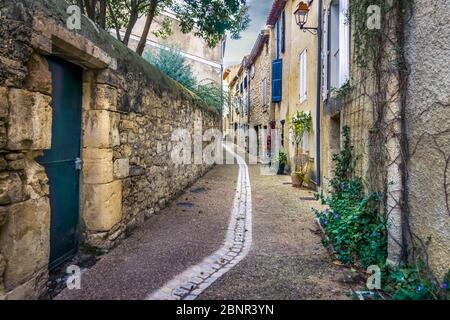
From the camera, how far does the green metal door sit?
2965 millimetres

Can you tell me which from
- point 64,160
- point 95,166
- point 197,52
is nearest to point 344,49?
point 95,166

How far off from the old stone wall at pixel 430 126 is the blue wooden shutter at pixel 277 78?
9.20m

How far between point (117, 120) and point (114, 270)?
67.0 inches

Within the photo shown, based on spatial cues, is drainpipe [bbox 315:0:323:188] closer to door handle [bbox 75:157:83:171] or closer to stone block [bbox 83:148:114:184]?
stone block [bbox 83:148:114:184]

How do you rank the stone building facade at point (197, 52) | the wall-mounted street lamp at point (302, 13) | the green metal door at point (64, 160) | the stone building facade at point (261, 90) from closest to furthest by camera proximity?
the green metal door at point (64, 160)
the wall-mounted street lamp at point (302, 13)
the stone building facade at point (197, 52)
the stone building facade at point (261, 90)

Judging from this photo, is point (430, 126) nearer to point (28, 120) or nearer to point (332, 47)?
point (28, 120)

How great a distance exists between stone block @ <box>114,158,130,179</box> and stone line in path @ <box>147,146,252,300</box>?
4.73 ft

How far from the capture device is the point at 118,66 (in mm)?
3799

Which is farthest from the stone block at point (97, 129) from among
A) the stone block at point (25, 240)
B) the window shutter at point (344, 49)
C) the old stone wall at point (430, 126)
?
the window shutter at point (344, 49)

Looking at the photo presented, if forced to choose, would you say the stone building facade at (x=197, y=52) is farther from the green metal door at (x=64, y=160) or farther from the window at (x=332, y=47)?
the green metal door at (x=64, y=160)

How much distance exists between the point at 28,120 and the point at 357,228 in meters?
3.30

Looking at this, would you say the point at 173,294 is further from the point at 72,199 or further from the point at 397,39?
the point at 397,39

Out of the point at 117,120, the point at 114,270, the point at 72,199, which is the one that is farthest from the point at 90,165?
the point at 114,270

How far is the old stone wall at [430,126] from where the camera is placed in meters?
2.34
